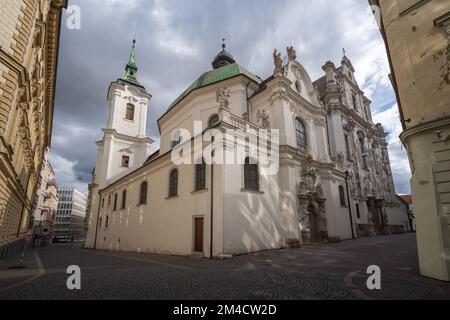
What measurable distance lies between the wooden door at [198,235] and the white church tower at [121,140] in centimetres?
1984

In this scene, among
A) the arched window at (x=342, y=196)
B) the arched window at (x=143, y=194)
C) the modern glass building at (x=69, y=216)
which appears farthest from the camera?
the modern glass building at (x=69, y=216)

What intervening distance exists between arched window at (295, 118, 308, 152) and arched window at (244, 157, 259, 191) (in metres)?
6.83

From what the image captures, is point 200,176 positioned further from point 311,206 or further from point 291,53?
point 291,53

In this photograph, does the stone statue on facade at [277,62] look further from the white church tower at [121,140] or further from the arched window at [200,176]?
the white church tower at [121,140]

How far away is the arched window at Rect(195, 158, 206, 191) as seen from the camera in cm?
1335

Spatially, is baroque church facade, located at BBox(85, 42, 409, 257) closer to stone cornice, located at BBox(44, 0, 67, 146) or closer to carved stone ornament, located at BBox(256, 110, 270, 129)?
carved stone ornament, located at BBox(256, 110, 270, 129)

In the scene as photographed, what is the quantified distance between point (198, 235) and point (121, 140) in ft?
74.3

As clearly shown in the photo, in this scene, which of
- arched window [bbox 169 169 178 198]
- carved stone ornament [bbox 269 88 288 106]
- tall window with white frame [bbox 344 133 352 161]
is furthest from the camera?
tall window with white frame [bbox 344 133 352 161]

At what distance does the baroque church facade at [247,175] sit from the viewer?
504 inches

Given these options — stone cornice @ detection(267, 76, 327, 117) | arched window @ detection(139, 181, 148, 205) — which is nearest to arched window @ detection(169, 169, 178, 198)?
arched window @ detection(139, 181, 148, 205)

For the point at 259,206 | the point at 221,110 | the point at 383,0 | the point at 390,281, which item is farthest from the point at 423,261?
the point at 221,110

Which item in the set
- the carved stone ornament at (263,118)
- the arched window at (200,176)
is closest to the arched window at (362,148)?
the carved stone ornament at (263,118)

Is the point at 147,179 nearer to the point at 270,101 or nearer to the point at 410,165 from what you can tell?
the point at 270,101

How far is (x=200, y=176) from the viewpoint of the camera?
538 inches
